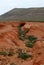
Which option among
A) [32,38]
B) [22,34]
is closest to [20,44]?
[32,38]

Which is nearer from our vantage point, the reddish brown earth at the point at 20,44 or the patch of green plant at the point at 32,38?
the reddish brown earth at the point at 20,44

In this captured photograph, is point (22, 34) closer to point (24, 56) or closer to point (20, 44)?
point (20, 44)

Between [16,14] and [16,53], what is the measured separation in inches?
1630

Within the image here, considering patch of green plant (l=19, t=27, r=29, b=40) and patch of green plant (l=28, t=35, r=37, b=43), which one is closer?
patch of green plant (l=28, t=35, r=37, b=43)

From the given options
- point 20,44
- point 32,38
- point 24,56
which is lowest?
point 32,38

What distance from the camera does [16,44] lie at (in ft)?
59.5

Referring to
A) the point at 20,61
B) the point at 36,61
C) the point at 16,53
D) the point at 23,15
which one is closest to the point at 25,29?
the point at 16,53

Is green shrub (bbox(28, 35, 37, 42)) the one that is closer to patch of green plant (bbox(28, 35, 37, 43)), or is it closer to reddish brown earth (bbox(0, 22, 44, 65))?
patch of green plant (bbox(28, 35, 37, 43))

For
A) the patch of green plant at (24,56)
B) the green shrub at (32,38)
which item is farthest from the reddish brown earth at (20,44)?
the green shrub at (32,38)

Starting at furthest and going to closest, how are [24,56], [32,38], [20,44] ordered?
[32,38], [20,44], [24,56]

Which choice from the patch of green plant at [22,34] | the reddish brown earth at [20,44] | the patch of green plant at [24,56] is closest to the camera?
the reddish brown earth at [20,44]

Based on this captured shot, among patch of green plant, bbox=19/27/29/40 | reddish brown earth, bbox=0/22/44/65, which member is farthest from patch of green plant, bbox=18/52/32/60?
patch of green plant, bbox=19/27/29/40

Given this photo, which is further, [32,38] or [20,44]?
[32,38]

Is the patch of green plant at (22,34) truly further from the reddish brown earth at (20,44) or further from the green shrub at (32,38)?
the green shrub at (32,38)
